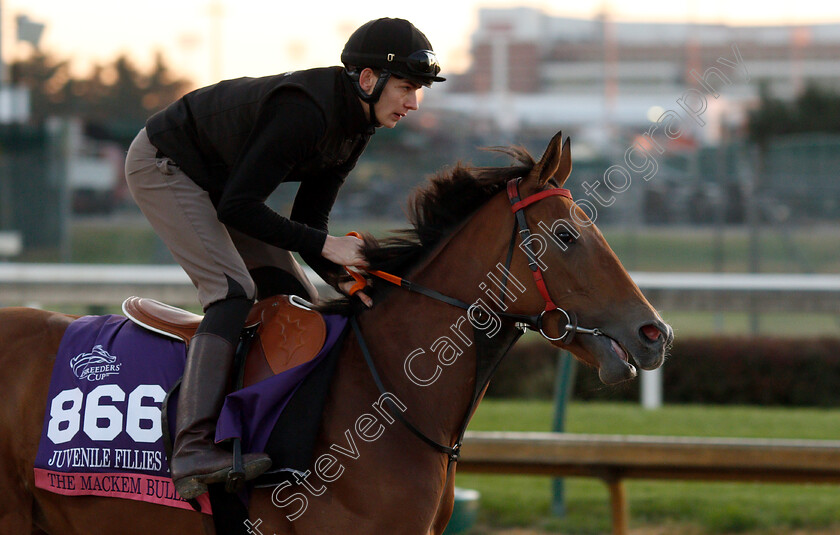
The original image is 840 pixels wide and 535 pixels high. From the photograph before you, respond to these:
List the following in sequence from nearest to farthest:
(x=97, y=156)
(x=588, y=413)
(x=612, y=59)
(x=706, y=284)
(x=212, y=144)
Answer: (x=212, y=144) < (x=588, y=413) < (x=706, y=284) < (x=97, y=156) < (x=612, y=59)

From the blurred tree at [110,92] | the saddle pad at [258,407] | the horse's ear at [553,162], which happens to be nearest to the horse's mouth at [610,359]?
the horse's ear at [553,162]

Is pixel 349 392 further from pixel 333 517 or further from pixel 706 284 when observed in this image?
pixel 706 284

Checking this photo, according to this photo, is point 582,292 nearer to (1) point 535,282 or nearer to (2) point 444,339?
(1) point 535,282

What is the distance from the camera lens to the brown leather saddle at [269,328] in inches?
113

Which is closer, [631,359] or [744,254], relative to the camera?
[631,359]

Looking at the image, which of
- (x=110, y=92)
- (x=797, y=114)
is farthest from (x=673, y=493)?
(x=110, y=92)

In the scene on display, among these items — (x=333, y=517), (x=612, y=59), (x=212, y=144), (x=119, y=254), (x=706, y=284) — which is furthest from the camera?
(x=612, y=59)

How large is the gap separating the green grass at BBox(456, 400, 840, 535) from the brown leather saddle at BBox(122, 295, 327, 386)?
275 cm

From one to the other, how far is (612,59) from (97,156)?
3702cm

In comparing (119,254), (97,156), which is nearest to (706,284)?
(119,254)

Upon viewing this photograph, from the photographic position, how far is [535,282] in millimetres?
2859

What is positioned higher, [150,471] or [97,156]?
[150,471]

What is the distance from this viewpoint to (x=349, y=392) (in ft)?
9.46

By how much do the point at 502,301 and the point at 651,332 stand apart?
0.47 meters
